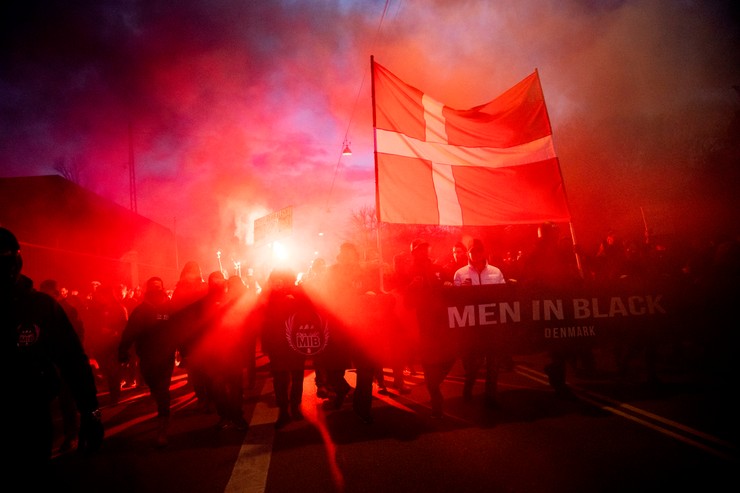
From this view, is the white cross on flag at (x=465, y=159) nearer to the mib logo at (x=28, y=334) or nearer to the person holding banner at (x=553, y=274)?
the person holding banner at (x=553, y=274)

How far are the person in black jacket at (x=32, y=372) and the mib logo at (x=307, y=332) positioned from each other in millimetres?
2864

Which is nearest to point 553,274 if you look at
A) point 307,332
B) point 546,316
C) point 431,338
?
point 546,316

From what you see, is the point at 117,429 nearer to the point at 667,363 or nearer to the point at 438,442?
the point at 438,442

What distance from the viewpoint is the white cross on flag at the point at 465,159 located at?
22.3 ft

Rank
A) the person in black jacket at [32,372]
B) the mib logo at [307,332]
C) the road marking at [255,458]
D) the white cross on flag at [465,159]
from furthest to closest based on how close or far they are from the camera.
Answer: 1. the white cross on flag at [465,159]
2. the mib logo at [307,332]
3. the road marking at [255,458]
4. the person in black jacket at [32,372]

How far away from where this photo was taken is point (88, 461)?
4.22 m

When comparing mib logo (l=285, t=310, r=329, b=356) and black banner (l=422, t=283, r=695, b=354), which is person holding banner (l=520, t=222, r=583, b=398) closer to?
black banner (l=422, t=283, r=695, b=354)

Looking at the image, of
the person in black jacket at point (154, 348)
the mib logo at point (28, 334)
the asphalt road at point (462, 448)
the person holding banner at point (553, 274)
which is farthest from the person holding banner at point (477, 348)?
the mib logo at point (28, 334)

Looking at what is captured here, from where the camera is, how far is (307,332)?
16.5 ft

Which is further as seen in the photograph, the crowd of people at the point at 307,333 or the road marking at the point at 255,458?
the crowd of people at the point at 307,333

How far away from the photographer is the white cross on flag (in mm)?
6801

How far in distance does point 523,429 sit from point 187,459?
3.56m

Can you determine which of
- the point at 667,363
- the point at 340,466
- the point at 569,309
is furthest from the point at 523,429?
the point at 667,363

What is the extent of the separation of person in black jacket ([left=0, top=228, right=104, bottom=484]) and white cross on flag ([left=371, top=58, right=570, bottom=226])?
474cm
